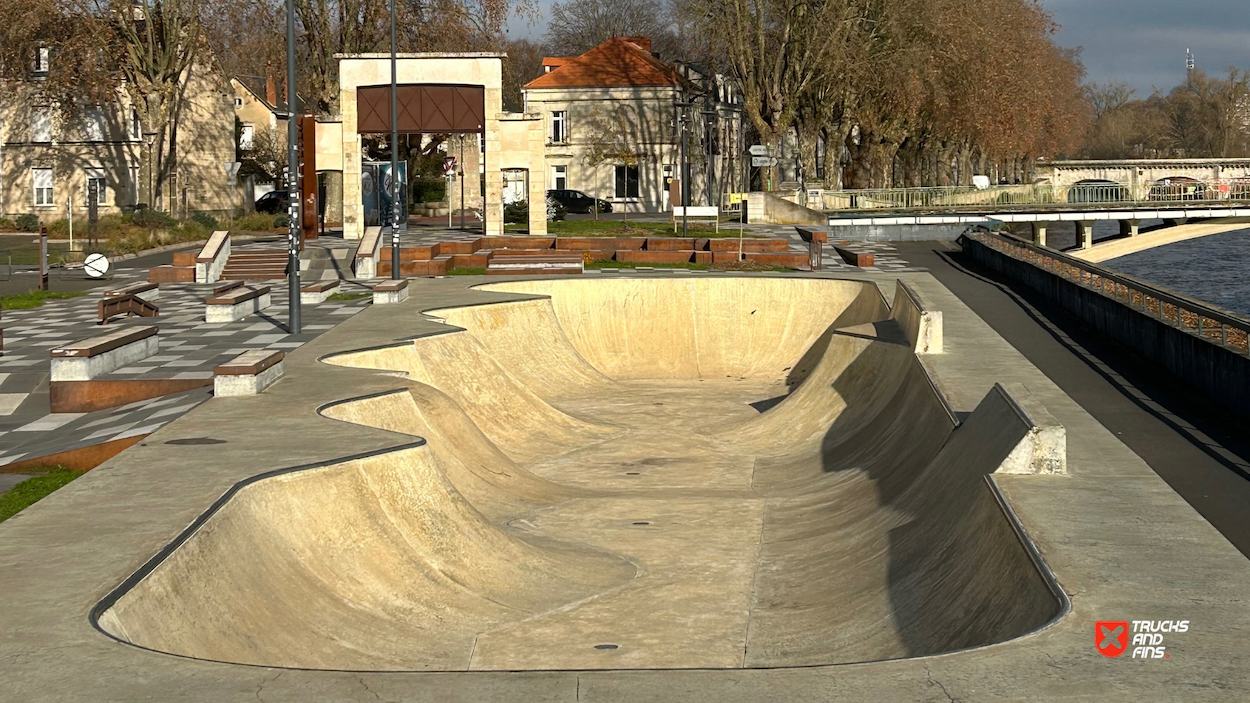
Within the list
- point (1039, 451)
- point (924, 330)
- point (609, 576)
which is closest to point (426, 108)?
point (924, 330)

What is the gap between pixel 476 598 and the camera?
12000 millimetres

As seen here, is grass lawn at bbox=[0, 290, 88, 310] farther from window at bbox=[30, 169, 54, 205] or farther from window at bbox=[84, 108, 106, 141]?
window at bbox=[30, 169, 54, 205]

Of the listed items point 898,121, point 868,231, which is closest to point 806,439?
point 868,231

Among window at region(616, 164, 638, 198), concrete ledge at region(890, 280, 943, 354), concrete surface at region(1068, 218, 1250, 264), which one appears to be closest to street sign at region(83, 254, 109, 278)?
concrete ledge at region(890, 280, 943, 354)

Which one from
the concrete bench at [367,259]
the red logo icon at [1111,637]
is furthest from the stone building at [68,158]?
the red logo icon at [1111,637]

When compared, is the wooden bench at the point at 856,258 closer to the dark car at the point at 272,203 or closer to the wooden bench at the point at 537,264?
the wooden bench at the point at 537,264

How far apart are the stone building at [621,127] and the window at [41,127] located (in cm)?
2366

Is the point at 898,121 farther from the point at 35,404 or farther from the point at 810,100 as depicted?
the point at 35,404

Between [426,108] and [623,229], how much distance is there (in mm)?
8187

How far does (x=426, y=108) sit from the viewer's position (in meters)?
43.1

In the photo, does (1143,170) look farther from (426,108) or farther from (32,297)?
(32,297)

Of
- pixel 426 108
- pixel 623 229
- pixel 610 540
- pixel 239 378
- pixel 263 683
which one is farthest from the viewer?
pixel 623 229

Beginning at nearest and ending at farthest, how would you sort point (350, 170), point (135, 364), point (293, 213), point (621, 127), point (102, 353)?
point (102, 353) → point (135, 364) → point (293, 213) → point (350, 170) → point (621, 127)

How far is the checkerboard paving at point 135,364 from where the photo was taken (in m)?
16.2
